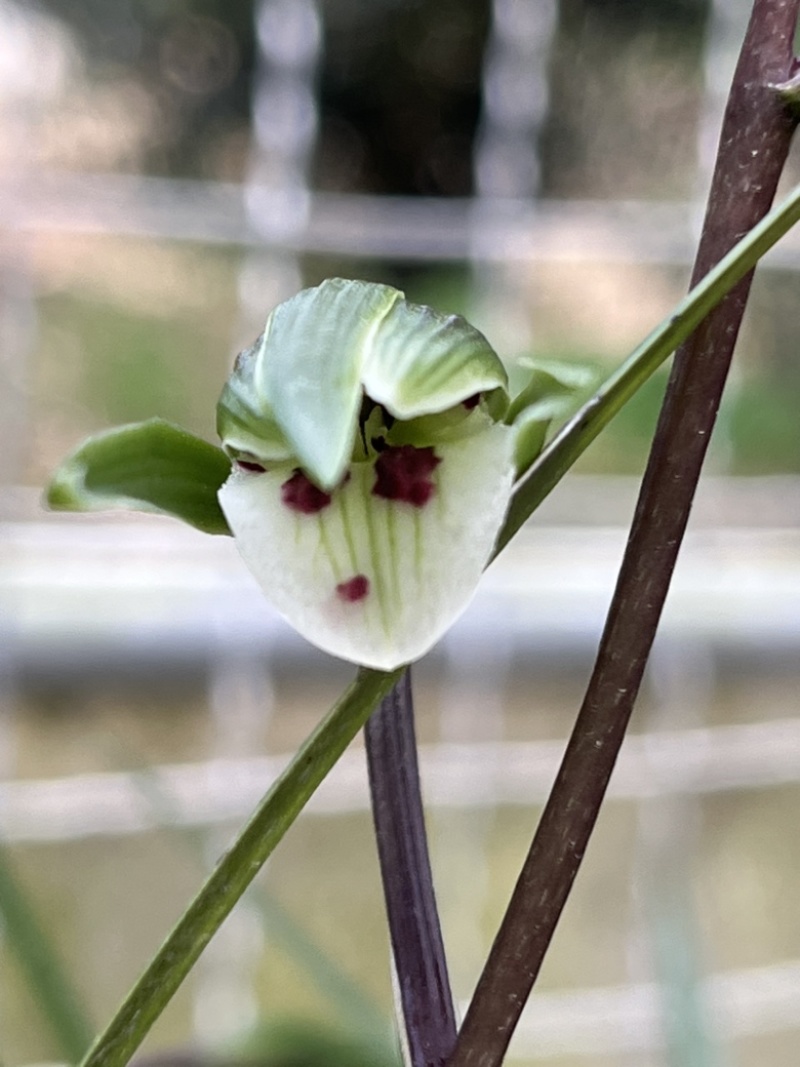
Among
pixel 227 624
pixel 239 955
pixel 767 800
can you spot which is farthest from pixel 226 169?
pixel 767 800

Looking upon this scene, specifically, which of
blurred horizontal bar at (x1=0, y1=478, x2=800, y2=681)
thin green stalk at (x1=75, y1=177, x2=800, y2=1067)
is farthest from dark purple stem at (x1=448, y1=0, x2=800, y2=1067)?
blurred horizontal bar at (x1=0, y1=478, x2=800, y2=681)

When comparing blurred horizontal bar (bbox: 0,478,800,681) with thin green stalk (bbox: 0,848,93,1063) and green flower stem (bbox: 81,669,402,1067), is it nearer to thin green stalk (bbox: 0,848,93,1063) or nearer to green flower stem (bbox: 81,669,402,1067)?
thin green stalk (bbox: 0,848,93,1063)

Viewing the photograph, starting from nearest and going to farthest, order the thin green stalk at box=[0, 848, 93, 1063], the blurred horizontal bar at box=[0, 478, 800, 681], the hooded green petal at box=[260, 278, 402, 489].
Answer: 1. the hooded green petal at box=[260, 278, 402, 489]
2. the thin green stalk at box=[0, 848, 93, 1063]
3. the blurred horizontal bar at box=[0, 478, 800, 681]

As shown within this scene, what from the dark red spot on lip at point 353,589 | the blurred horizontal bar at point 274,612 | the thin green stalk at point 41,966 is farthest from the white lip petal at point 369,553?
→ the blurred horizontal bar at point 274,612

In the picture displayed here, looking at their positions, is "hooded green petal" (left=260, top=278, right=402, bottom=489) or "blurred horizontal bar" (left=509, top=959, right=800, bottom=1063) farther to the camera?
"blurred horizontal bar" (left=509, top=959, right=800, bottom=1063)

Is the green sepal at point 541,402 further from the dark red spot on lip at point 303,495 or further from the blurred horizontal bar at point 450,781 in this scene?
the blurred horizontal bar at point 450,781

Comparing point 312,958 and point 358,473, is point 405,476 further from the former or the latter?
point 312,958
